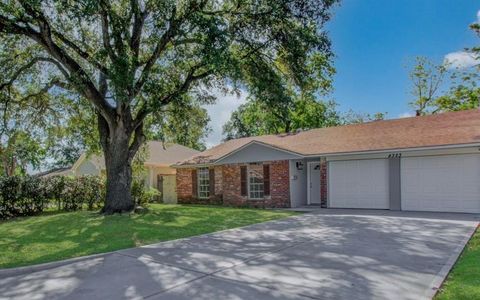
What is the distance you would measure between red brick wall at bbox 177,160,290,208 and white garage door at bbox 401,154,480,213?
212 inches

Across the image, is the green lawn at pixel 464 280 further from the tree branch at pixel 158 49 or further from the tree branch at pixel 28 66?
the tree branch at pixel 28 66

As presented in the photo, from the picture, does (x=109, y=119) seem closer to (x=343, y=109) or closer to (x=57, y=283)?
(x=57, y=283)

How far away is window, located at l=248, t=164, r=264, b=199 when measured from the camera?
19.0 meters

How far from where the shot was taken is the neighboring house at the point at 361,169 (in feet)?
45.2

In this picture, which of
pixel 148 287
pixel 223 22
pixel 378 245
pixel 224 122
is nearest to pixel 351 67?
pixel 223 22

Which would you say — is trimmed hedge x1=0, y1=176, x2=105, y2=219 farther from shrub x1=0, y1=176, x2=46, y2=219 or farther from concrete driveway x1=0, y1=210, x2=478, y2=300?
concrete driveway x1=0, y1=210, x2=478, y2=300

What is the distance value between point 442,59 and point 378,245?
26.4 meters

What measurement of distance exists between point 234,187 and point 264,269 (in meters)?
13.7

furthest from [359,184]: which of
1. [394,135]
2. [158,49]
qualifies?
[158,49]

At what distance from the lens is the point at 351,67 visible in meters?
23.5

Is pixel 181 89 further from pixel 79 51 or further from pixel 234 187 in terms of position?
pixel 234 187

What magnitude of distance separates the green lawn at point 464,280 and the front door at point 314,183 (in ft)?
36.9

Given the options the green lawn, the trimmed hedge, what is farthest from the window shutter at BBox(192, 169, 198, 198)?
the green lawn

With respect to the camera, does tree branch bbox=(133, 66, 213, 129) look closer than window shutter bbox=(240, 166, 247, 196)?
Yes
